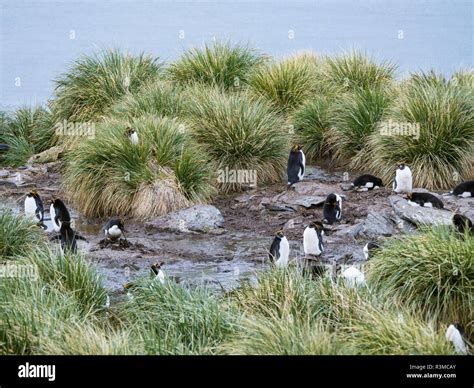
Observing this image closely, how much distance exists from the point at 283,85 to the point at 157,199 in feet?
14.7

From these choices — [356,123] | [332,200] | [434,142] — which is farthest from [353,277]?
[356,123]

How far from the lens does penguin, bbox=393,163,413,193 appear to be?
39.1 feet

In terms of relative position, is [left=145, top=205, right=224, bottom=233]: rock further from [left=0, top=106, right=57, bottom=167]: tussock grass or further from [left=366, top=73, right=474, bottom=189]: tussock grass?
[left=0, top=106, right=57, bottom=167]: tussock grass

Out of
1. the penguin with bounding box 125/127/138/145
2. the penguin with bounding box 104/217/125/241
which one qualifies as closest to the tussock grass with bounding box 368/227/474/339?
the penguin with bounding box 104/217/125/241

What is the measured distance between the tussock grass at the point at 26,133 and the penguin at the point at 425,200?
271 inches

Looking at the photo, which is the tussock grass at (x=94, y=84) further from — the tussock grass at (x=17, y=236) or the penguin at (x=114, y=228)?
the tussock grass at (x=17, y=236)

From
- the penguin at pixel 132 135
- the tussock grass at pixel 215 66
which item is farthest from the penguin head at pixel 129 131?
the tussock grass at pixel 215 66

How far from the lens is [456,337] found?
22.7 ft

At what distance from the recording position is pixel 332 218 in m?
11.2

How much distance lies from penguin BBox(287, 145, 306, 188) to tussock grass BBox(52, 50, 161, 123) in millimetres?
3507

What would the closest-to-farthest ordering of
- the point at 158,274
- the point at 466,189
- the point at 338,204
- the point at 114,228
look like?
the point at 158,274 < the point at 114,228 < the point at 338,204 < the point at 466,189

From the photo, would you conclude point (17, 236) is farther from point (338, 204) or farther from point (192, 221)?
point (338, 204)

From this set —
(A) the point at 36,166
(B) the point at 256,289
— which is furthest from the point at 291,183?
(B) the point at 256,289

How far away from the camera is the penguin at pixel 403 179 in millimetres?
11914
